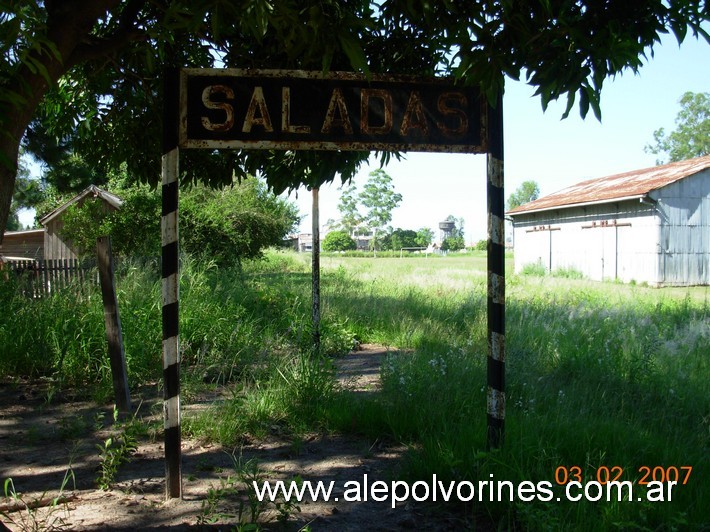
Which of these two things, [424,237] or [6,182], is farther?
[424,237]

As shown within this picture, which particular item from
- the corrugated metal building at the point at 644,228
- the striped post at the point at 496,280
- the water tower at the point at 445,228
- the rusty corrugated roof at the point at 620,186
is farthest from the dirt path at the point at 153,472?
the water tower at the point at 445,228

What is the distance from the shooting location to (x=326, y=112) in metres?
3.61

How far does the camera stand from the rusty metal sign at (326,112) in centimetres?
352

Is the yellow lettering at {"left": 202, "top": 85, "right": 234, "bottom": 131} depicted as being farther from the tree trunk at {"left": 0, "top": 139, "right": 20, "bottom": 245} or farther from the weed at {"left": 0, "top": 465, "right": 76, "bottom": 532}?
the weed at {"left": 0, "top": 465, "right": 76, "bottom": 532}

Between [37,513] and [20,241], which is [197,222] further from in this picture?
[20,241]

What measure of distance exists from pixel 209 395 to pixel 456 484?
Answer: 3192 mm

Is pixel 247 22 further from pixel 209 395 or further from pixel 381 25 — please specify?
pixel 209 395

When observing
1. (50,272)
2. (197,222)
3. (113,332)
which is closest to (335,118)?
(113,332)

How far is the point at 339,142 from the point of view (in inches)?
142

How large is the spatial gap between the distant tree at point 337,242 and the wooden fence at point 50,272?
6958 cm

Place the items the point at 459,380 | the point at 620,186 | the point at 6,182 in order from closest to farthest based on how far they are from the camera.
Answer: the point at 6,182
the point at 459,380
the point at 620,186

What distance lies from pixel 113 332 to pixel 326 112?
3.38 metres

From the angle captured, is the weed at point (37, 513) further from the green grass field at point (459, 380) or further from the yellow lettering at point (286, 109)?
the yellow lettering at point (286, 109)

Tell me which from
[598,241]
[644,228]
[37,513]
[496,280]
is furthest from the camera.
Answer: [598,241]
